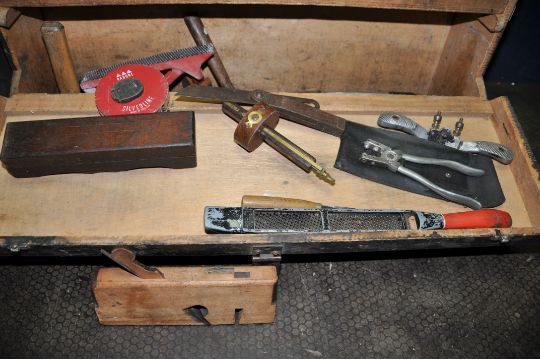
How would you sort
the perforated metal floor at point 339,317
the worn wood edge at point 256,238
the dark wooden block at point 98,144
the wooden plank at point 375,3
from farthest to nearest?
1. the perforated metal floor at point 339,317
2. the wooden plank at point 375,3
3. the dark wooden block at point 98,144
4. the worn wood edge at point 256,238

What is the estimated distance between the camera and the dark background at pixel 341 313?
1.46 metres

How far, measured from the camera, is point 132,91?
137 cm

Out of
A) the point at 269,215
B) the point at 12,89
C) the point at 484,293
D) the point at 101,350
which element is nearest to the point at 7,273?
the point at 101,350

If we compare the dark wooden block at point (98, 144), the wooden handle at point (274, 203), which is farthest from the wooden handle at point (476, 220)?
the dark wooden block at point (98, 144)

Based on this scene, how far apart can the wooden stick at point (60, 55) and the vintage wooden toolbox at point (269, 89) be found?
6 cm

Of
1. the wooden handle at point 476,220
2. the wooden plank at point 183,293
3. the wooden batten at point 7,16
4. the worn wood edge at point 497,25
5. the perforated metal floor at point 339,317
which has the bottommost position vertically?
the perforated metal floor at point 339,317

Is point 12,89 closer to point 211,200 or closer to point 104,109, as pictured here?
point 104,109

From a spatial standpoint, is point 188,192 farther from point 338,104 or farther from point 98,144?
point 338,104

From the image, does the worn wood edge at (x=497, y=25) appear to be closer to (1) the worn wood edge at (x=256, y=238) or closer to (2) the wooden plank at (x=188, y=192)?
(2) the wooden plank at (x=188, y=192)

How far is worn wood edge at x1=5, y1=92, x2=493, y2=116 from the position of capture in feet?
4.68

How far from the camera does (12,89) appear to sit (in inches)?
57.6

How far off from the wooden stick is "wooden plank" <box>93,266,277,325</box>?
71 cm

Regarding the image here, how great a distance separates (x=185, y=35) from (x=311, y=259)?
0.92m

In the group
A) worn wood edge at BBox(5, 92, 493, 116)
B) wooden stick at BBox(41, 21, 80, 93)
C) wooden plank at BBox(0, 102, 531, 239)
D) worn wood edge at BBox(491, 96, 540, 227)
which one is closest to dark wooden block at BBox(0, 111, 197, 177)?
wooden plank at BBox(0, 102, 531, 239)
